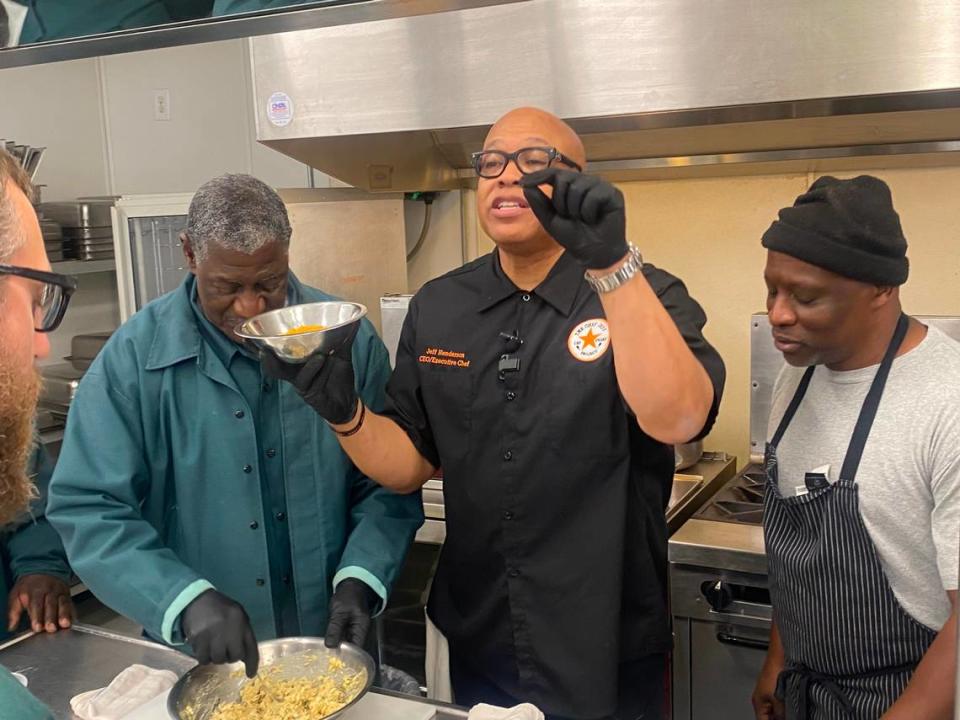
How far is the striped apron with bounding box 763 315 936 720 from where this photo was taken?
131 cm

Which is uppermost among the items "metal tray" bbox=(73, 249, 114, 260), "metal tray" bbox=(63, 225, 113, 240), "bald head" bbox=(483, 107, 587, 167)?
"bald head" bbox=(483, 107, 587, 167)

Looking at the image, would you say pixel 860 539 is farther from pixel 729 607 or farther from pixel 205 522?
pixel 205 522

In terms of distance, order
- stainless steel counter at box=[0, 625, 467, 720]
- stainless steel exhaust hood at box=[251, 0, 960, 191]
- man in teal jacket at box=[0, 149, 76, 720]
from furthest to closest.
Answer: stainless steel exhaust hood at box=[251, 0, 960, 191]
stainless steel counter at box=[0, 625, 467, 720]
man in teal jacket at box=[0, 149, 76, 720]

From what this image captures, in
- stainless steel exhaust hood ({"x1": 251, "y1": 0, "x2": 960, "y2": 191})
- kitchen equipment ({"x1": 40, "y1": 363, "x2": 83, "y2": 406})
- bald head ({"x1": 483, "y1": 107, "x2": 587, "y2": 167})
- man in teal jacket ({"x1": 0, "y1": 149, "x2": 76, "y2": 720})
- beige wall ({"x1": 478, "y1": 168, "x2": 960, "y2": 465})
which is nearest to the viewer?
man in teal jacket ({"x1": 0, "y1": 149, "x2": 76, "y2": 720})

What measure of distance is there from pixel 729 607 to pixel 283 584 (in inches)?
35.8

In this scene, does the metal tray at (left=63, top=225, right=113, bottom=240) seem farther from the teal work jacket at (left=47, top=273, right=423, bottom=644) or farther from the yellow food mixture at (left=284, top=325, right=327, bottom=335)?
the yellow food mixture at (left=284, top=325, right=327, bottom=335)

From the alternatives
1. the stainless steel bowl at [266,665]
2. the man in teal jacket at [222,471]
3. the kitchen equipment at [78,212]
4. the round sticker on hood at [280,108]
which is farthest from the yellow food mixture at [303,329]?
the kitchen equipment at [78,212]

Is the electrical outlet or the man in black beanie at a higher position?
the electrical outlet

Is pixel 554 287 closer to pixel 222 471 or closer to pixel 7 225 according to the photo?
pixel 222 471

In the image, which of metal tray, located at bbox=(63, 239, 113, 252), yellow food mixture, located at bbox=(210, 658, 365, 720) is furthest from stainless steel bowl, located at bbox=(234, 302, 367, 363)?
metal tray, located at bbox=(63, 239, 113, 252)

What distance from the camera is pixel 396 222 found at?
2.81 meters

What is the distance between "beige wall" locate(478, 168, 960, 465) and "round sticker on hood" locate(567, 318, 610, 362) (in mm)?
1233

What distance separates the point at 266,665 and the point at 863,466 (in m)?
0.92

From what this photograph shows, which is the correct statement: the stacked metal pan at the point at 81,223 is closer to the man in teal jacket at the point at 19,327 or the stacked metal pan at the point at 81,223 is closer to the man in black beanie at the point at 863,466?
the man in teal jacket at the point at 19,327
